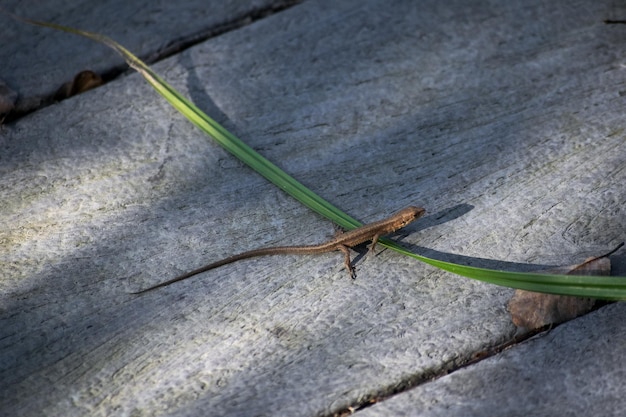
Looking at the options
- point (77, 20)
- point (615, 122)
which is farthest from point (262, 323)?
point (77, 20)

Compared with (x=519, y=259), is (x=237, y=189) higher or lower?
higher

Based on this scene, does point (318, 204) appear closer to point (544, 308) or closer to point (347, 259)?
point (347, 259)

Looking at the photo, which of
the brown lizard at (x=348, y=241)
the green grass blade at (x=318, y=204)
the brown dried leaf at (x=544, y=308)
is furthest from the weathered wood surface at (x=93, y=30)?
the brown dried leaf at (x=544, y=308)

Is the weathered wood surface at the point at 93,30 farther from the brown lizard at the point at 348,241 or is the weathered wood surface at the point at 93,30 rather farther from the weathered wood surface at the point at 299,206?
the brown lizard at the point at 348,241

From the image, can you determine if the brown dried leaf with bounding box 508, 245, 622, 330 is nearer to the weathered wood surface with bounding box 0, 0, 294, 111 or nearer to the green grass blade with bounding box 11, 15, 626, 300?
the green grass blade with bounding box 11, 15, 626, 300

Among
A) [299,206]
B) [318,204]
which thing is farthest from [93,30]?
[318,204]

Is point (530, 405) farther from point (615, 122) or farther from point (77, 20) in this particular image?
point (77, 20)

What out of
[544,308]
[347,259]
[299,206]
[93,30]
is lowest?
[544,308]

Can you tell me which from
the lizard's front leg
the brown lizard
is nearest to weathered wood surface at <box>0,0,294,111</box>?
the brown lizard
